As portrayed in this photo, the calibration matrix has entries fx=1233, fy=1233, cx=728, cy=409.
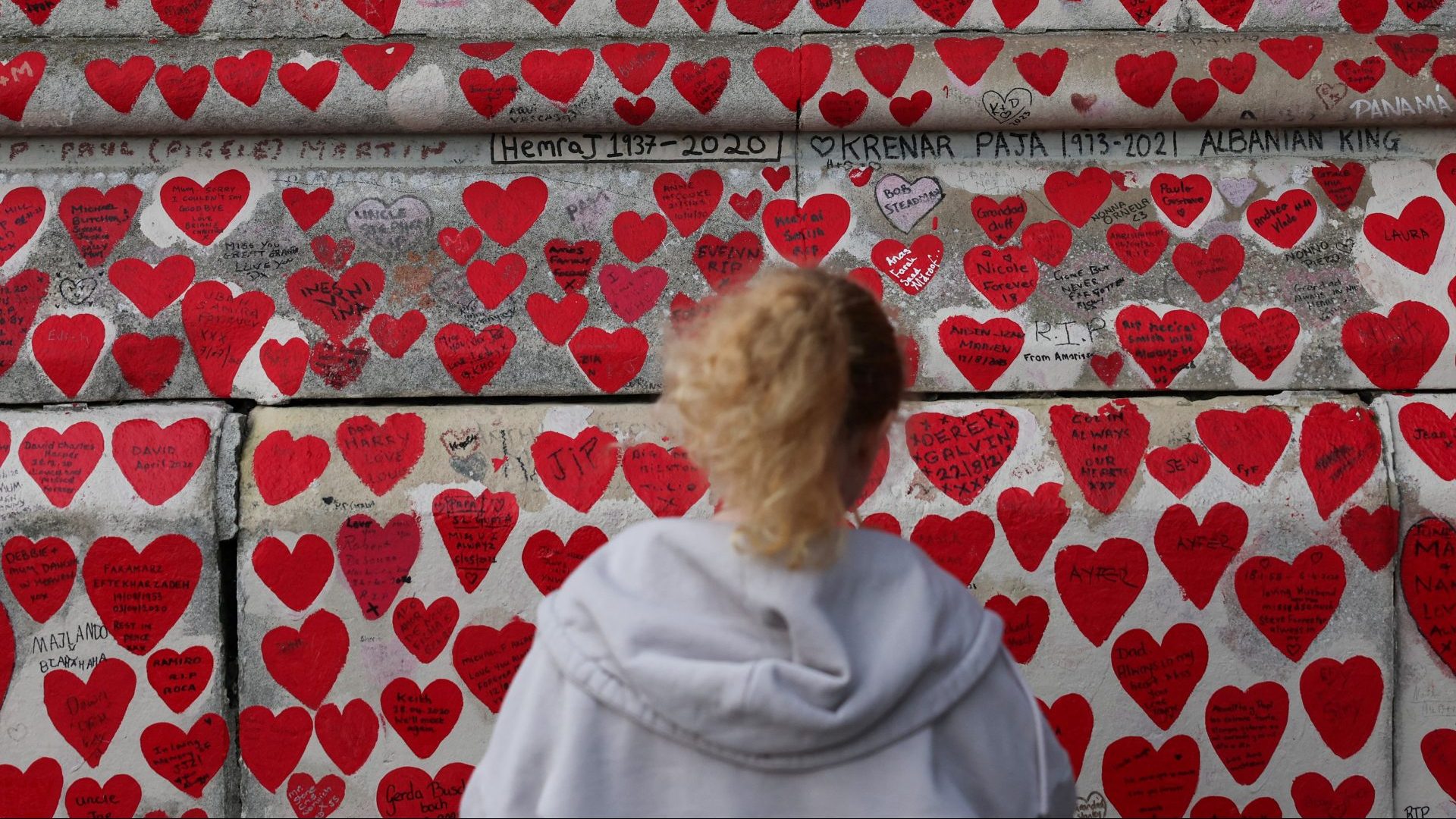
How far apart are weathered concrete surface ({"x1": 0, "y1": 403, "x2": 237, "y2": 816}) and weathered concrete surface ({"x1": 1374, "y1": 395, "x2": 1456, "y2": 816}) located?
273 cm

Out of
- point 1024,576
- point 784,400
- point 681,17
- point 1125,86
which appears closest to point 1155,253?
point 1125,86

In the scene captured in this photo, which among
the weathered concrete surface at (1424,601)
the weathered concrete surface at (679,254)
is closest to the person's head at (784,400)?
the weathered concrete surface at (679,254)

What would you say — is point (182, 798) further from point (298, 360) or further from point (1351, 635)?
point (1351, 635)

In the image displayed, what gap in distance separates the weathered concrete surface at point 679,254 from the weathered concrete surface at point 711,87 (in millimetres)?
76

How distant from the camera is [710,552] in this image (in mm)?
1352

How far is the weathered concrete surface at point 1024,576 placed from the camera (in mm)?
Answer: 2846

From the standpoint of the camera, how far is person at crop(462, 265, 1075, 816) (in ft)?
4.33

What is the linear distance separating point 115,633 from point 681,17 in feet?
6.66

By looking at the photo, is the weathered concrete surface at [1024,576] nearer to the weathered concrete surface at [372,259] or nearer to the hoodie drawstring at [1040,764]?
the weathered concrete surface at [372,259]

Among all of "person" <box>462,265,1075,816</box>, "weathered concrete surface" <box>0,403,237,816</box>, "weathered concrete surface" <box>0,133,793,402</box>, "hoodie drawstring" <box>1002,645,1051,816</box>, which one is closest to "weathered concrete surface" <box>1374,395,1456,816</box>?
"weathered concrete surface" <box>0,133,793,402</box>

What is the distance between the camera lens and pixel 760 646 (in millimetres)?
1355

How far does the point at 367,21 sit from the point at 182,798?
1.96m

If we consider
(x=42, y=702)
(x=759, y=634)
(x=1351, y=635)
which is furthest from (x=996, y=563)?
(x=42, y=702)

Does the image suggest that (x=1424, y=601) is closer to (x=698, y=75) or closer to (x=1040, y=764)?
(x=1040, y=764)
